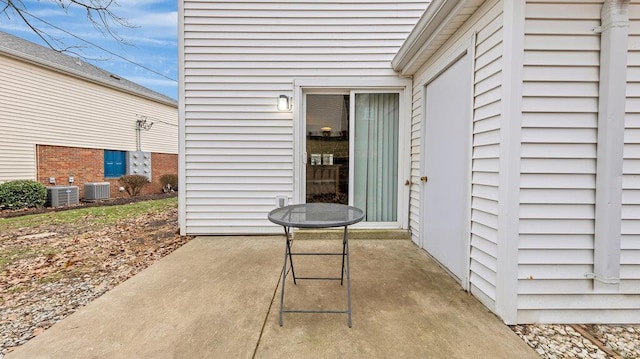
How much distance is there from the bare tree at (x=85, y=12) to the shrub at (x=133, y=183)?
853 cm

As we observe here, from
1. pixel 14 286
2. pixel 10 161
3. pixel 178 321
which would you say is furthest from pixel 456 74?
pixel 10 161

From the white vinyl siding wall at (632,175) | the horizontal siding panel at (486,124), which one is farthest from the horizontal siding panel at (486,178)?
the white vinyl siding wall at (632,175)

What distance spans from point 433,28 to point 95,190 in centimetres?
1110

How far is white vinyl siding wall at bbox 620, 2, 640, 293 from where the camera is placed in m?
1.88

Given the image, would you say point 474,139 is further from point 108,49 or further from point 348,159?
point 108,49

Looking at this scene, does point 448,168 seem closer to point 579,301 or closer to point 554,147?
point 554,147

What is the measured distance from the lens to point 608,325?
6.33 feet

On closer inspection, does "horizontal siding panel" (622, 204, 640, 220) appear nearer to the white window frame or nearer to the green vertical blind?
the white window frame

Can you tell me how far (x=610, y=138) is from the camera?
5.95 feet

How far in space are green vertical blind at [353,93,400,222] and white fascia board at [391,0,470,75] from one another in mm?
733

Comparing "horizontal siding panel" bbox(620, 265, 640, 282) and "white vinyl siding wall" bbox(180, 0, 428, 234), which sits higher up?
"white vinyl siding wall" bbox(180, 0, 428, 234)

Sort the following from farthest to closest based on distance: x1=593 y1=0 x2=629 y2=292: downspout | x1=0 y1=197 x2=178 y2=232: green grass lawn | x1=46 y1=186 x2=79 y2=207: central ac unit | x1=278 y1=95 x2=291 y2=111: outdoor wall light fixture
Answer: x1=46 y1=186 x2=79 y2=207: central ac unit, x1=0 y1=197 x2=178 y2=232: green grass lawn, x1=278 y1=95 x2=291 y2=111: outdoor wall light fixture, x1=593 y1=0 x2=629 y2=292: downspout

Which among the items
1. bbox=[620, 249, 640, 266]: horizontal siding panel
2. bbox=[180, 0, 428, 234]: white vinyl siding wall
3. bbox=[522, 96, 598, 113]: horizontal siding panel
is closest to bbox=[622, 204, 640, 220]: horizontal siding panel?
bbox=[620, 249, 640, 266]: horizontal siding panel

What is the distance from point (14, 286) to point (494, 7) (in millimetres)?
4943
